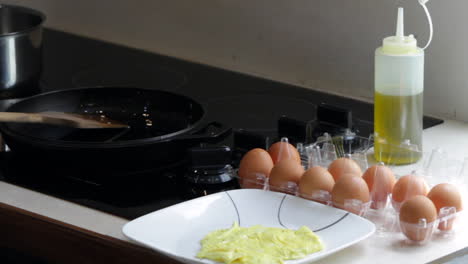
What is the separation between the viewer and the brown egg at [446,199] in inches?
49.4

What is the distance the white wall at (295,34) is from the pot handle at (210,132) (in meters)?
0.39

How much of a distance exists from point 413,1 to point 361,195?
617mm

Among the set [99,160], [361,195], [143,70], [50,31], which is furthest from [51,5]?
[361,195]

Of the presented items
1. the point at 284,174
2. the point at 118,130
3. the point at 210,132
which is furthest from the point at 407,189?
the point at 118,130

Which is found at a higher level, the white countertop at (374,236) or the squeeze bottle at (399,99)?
the squeeze bottle at (399,99)

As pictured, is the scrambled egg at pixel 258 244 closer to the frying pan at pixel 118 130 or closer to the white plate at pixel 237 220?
the white plate at pixel 237 220

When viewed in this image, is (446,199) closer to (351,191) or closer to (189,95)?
(351,191)

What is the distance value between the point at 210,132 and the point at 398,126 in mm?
331

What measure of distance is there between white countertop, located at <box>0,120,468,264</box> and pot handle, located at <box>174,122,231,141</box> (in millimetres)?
243

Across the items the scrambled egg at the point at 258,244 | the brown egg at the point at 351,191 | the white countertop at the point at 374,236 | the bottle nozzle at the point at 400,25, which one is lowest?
the white countertop at the point at 374,236

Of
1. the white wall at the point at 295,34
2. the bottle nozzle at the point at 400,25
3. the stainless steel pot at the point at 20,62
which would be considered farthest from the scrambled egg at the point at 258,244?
the stainless steel pot at the point at 20,62

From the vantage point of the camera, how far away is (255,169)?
4.65 feet

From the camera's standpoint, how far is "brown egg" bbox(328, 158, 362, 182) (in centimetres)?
137

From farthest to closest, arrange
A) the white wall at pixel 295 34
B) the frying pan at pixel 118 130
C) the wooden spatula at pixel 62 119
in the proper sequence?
the white wall at pixel 295 34, the wooden spatula at pixel 62 119, the frying pan at pixel 118 130
